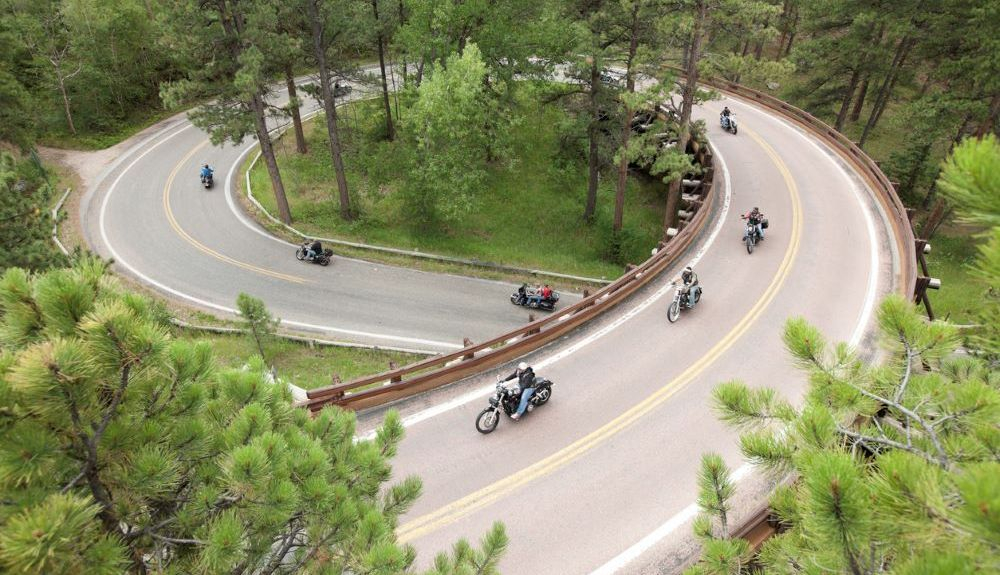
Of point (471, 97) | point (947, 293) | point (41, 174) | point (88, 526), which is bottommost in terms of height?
point (947, 293)

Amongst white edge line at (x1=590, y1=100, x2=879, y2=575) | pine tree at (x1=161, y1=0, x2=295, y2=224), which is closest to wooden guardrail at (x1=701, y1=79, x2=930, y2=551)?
white edge line at (x1=590, y1=100, x2=879, y2=575)

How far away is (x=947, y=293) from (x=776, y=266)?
1378cm

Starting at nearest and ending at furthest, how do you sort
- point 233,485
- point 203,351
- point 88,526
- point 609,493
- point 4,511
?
1. point 4,511
2. point 88,526
3. point 233,485
4. point 203,351
5. point 609,493

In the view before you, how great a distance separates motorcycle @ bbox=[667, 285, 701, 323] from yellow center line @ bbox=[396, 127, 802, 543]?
127 cm

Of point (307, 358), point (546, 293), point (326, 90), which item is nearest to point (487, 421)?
point (307, 358)

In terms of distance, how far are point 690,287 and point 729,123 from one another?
18.0 m

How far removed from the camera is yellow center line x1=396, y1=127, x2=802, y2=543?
9492 mm

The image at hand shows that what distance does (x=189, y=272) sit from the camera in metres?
24.6

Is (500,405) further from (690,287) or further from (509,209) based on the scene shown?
(509,209)

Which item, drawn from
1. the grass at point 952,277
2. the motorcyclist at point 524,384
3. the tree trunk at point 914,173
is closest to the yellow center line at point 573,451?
the motorcyclist at point 524,384

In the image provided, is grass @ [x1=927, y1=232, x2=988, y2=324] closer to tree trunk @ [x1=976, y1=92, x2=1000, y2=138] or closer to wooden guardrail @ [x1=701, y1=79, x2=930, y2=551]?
wooden guardrail @ [x1=701, y1=79, x2=930, y2=551]

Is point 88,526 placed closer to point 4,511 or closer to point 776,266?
point 4,511

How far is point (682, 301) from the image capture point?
582 inches

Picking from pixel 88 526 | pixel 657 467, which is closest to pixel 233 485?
pixel 88 526
